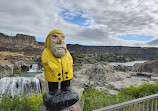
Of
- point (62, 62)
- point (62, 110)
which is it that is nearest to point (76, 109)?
point (62, 110)

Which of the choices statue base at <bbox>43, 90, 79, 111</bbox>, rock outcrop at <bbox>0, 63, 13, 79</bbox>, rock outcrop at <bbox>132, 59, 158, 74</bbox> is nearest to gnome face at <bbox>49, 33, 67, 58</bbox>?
statue base at <bbox>43, 90, 79, 111</bbox>

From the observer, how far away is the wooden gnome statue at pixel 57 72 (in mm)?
2652

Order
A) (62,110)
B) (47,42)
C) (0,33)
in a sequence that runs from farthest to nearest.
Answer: (0,33) → (47,42) → (62,110)

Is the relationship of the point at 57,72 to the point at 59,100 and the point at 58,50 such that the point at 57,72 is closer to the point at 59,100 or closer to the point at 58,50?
the point at 58,50

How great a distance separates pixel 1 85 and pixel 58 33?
978 centimetres

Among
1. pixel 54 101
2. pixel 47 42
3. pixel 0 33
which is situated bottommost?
pixel 54 101

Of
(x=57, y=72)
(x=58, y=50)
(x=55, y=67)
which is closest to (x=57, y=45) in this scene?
(x=58, y=50)

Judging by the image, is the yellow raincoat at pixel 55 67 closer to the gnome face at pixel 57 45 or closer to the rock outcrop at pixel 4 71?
the gnome face at pixel 57 45

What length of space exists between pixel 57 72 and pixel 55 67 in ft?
0.45

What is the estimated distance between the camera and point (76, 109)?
2.88 meters

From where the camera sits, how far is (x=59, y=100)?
8.58ft

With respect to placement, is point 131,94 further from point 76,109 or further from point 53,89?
point 53,89

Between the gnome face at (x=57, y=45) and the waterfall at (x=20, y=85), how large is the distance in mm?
7900

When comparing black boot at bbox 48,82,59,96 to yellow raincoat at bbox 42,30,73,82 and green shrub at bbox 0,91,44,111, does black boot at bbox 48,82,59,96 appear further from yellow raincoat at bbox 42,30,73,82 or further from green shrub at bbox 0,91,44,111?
green shrub at bbox 0,91,44,111
